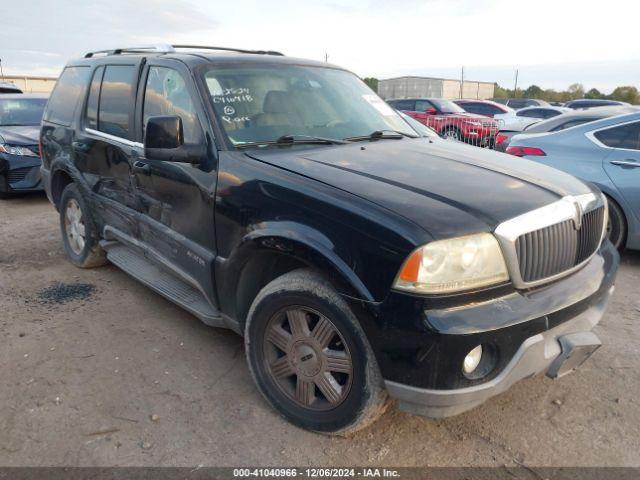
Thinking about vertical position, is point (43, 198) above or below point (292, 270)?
below

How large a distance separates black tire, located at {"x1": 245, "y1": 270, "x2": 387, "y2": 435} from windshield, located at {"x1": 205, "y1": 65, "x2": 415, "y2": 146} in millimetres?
991

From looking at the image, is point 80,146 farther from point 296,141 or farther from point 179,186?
point 296,141

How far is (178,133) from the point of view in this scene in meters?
2.94

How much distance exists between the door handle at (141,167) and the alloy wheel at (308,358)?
151cm

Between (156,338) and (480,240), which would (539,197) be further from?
(156,338)

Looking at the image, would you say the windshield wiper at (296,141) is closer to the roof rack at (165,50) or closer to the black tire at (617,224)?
the roof rack at (165,50)

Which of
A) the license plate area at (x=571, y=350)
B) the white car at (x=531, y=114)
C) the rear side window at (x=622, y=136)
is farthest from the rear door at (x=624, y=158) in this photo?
the white car at (x=531, y=114)

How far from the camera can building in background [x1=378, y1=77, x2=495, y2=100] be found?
44594mm

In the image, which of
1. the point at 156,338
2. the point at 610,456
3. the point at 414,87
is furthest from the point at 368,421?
the point at 414,87

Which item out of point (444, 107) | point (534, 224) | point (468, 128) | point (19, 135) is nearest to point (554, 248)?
point (534, 224)

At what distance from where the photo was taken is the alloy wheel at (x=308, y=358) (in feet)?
8.09

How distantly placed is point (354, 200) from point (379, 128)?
150 centimetres

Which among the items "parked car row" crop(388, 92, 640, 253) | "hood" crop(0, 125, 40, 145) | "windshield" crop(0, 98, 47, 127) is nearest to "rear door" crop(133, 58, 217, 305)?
"parked car row" crop(388, 92, 640, 253)

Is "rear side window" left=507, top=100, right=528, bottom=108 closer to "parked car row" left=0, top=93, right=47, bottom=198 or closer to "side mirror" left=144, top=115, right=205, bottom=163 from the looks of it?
"parked car row" left=0, top=93, right=47, bottom=198
